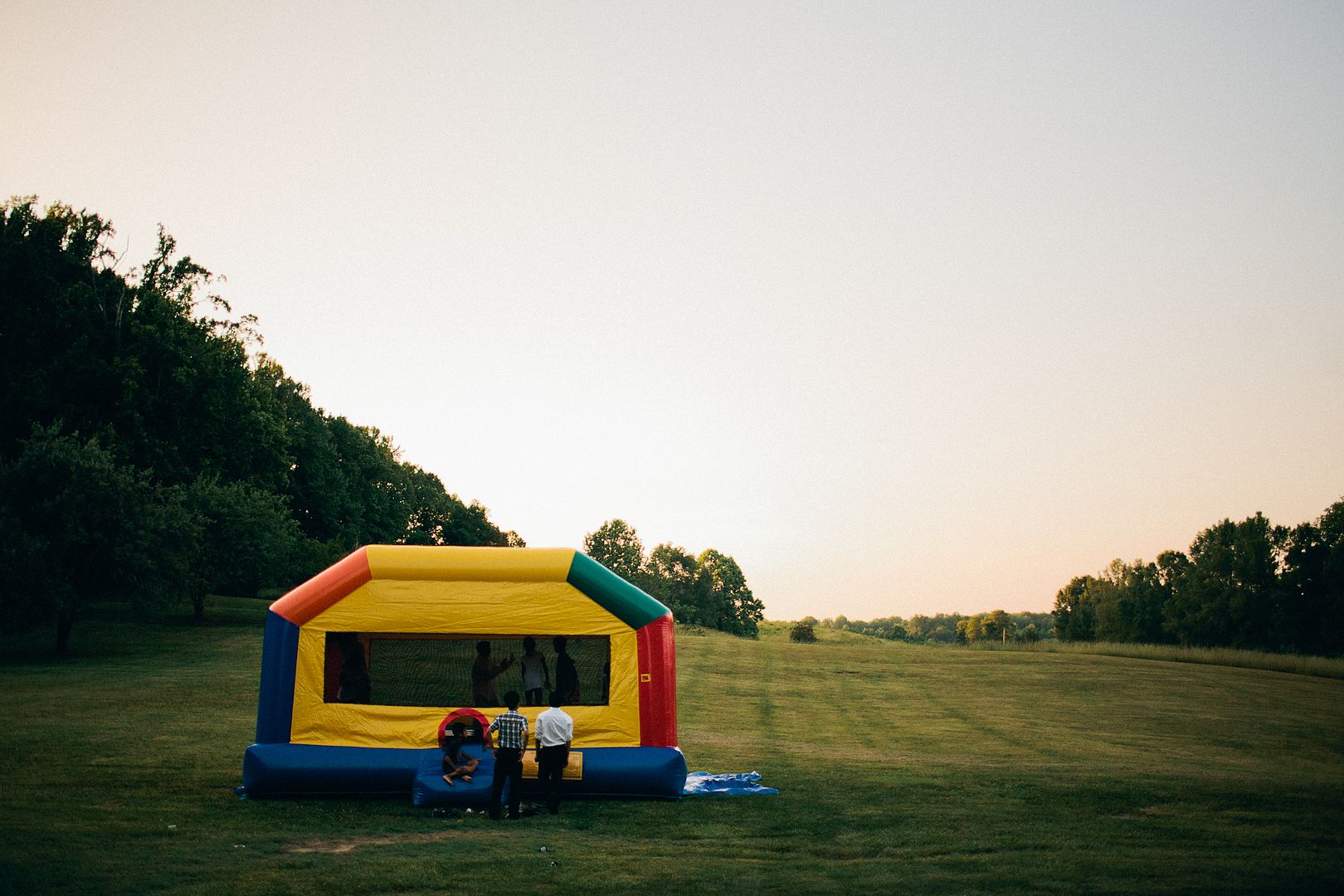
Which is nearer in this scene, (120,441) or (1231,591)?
(120,441)

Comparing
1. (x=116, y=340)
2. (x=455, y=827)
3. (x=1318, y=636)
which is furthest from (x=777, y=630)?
(x=455, y=827)

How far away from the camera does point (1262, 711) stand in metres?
30.7

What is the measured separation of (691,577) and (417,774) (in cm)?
9822

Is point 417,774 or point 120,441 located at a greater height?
point 120,441

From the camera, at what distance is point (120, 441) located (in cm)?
3934

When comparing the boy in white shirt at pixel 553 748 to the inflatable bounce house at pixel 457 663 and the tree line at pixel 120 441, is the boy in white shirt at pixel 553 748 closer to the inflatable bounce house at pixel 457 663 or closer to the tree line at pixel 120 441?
the inflatable bounce house at pixel 457 663

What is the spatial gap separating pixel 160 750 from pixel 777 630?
104 meters

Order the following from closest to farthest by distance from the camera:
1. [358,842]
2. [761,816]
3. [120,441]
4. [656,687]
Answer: [358,842] < [761,816] < [656,687] < [120,441]

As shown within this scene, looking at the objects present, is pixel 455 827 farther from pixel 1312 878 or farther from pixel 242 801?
pixel 1312 878

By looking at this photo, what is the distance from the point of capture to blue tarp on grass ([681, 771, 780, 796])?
14.8 meters

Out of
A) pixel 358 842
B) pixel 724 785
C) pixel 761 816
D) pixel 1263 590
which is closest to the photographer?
pixel 358 842

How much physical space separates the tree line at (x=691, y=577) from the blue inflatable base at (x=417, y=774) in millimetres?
80852

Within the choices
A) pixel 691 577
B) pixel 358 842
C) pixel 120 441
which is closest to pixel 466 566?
pixel 358 842

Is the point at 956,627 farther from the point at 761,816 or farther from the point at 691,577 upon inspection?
the point at 761,816
